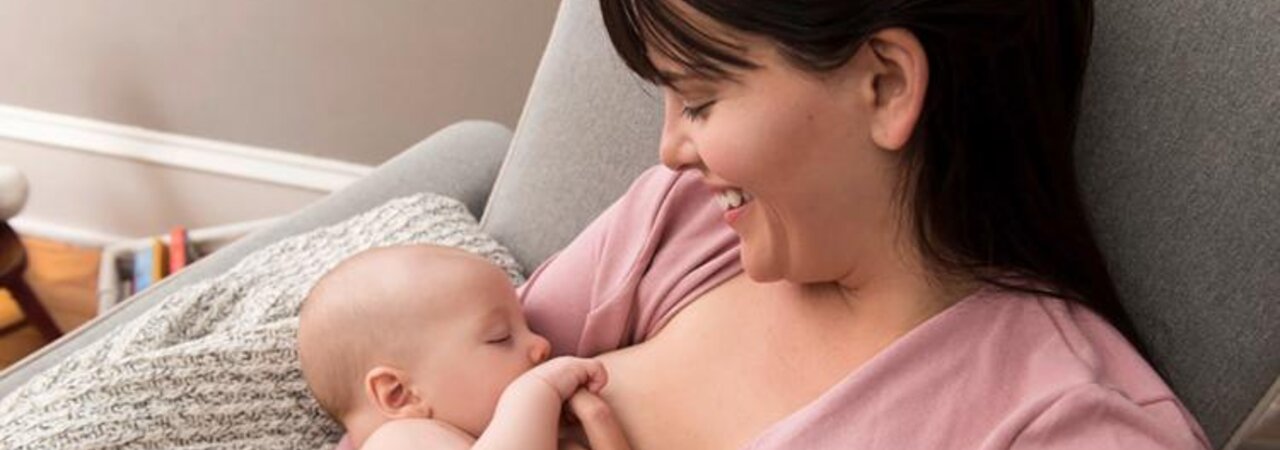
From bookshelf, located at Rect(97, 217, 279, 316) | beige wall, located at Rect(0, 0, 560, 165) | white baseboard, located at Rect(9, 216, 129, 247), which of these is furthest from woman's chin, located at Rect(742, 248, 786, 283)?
white baseboard, located at Rect(9, 216, 129, 247)

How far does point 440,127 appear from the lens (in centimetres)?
213

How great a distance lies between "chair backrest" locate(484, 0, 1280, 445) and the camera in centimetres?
81

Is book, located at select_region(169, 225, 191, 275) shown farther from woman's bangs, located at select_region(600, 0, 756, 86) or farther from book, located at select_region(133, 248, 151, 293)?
woman's bangs, located at select_region(600, 0, 756, 86)

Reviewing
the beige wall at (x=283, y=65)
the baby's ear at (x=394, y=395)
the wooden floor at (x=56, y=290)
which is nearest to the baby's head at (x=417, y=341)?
the baby's ear at (x=394, y=395)

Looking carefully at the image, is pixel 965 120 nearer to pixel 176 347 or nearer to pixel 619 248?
pixel 619 248

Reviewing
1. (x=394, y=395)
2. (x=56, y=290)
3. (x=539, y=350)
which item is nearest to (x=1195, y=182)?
(x=539, y=350)

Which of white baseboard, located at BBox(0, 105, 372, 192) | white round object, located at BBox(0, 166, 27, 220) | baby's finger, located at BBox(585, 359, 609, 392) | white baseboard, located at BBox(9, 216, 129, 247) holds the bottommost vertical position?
white baseboard, located at BBox(9, 216, 129, 247)

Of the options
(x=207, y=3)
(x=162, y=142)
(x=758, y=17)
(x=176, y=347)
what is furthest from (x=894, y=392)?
(x=162, y=142)

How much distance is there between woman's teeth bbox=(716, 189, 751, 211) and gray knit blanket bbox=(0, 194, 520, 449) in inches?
16.3

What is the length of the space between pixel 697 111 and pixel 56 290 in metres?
2.00

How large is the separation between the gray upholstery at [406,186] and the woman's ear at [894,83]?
750 mm

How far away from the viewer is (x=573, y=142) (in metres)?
1.21

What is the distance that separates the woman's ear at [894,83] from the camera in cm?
73

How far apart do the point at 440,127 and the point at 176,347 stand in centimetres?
108
